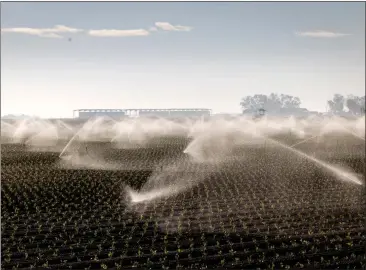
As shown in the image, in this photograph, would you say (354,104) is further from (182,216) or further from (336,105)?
(182,216)

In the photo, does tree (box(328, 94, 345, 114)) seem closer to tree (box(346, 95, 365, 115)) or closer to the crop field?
tree (box(346, 95, 365, 115))

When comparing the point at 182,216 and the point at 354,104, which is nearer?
the point at 182,216

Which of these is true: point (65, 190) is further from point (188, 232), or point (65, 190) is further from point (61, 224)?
point (188, 232)

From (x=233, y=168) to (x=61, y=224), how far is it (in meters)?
13.9

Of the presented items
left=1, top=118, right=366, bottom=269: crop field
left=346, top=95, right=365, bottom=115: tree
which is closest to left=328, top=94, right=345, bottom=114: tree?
left=346, top=95, right=365, bottom=115: tree

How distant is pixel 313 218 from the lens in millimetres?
14688

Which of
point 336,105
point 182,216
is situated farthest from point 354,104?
point 182,216

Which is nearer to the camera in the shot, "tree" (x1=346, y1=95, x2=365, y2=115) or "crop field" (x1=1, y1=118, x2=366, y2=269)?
"crop field" (x1=1, y1=118, x2=366, y2=269)

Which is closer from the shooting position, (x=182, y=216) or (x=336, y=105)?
(x=182, y=216)

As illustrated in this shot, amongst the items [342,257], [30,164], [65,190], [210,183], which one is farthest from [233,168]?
[342,257]

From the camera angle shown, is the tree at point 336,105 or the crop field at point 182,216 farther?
the tree at point 336,105

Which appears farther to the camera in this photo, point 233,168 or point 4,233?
point 233,168

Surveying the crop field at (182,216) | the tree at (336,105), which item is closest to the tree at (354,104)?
the tree at (336,105)

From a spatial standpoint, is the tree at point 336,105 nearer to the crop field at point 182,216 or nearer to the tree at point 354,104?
the tree at point 354,104
